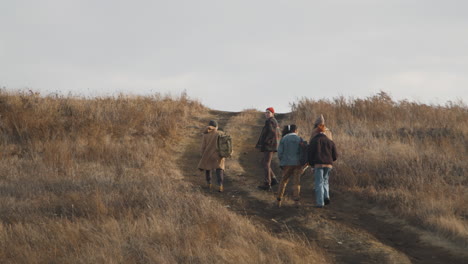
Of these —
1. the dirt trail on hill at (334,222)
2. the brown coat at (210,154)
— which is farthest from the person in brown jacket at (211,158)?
the dirt trail on hill at (334,222)

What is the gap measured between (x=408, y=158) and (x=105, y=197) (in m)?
7.95

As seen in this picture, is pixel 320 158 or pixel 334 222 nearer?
pixel 334 222

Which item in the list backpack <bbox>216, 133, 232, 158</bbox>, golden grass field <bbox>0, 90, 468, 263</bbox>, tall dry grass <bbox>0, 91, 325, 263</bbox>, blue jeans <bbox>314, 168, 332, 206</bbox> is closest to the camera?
tall dry grass <bbox>0, 91, 325, 263</bbox>

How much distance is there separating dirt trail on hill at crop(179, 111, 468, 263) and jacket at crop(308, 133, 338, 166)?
1.07 metres

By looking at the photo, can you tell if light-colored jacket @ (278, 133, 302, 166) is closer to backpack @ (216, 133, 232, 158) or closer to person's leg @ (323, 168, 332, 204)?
person's leg @ (323, 168, 332, 204)

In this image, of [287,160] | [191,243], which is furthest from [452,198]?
[191,243]

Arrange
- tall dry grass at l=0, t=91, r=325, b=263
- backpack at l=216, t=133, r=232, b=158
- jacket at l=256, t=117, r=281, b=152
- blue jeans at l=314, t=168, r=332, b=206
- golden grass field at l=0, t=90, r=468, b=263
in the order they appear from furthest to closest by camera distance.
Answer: jacket at l=256, t=117, r=281, b=152
backpack at l=216, t=133, r=232, b=158
blue jeans at l=314, t=168, r=332, b=206
golden grass field at l=0, t=90, r=468, b=263
tall dry grass at l=0, t=91, r=325, b=263

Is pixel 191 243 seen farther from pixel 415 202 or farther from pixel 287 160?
pixel 415 202

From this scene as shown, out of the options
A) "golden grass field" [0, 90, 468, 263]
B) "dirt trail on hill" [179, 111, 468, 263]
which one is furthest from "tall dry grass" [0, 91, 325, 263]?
"dirt trail on hill" [179, 111, 468, 263]

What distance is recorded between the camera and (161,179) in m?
12.1

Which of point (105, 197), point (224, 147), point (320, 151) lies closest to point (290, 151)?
point (320, 151)

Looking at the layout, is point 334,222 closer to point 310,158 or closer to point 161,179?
point 310,158

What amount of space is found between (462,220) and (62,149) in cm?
1116

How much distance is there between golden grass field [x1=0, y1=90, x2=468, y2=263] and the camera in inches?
287
